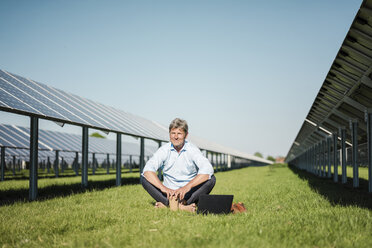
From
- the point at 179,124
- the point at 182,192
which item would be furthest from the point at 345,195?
the point at 179,124

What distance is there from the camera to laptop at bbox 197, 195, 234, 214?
4871mm

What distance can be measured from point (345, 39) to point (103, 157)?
31.7 meters

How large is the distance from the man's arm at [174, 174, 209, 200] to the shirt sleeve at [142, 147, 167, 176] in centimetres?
58

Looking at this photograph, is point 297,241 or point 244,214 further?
point 244,214

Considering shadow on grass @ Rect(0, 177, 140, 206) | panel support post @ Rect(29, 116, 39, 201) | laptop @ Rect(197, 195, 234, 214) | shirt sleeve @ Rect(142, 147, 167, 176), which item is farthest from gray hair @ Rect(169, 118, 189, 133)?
panel support post @ Rect(29, 116, 39, 201)

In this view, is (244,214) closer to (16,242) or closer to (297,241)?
(297,241)

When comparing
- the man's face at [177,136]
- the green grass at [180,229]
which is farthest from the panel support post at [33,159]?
the man's face at [177,136]

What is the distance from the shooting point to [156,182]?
17.4 ft

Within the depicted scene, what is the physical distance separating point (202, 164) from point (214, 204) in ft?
2.40

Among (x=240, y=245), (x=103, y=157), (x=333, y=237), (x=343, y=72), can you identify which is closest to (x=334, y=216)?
(x=333, y=237)

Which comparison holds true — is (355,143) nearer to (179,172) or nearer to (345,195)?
(345,195)

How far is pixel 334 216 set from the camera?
4527 mm

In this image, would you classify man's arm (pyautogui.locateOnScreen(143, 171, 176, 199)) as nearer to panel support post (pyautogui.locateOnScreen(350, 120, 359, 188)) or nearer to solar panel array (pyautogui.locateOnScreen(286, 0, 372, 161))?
solar panel array (pyautogui.locateOnScreen(286, 0, 372, 161))

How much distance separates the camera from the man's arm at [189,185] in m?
5.13
